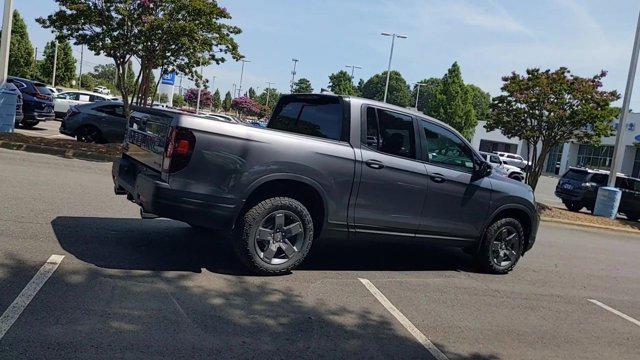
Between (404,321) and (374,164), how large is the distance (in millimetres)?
1689

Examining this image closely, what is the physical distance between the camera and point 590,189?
19.2 meters

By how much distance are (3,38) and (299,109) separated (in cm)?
1140

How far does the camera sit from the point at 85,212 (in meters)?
7.55

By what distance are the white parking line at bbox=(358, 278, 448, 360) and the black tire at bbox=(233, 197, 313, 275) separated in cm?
81

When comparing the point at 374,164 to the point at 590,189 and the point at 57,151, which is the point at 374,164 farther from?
Answer: the point at 590,189

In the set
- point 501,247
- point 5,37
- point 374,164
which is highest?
point 5,37

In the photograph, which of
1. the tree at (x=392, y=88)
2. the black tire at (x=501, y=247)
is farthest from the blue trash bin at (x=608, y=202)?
the tree at (x=392, y=88)

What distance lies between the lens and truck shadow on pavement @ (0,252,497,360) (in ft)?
12.3

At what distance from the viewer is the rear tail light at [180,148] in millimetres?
5086

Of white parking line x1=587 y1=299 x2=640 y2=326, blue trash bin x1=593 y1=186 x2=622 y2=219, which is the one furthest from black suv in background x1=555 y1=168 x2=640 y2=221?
white parking line x1=587 y1=299 x2=640 y2=326

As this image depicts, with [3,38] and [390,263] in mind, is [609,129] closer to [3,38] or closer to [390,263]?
[390,263]

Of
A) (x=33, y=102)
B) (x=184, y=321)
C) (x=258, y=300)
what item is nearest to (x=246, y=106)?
(x=33, y=102)

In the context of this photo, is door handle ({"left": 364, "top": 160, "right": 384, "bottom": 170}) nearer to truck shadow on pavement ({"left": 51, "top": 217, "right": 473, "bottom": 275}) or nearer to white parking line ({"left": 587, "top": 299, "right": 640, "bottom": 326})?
truck shadow on pavement ({"left": 51, "top": 217, "right": 473, "bottom": 275})

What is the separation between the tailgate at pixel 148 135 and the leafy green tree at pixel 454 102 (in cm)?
5219
